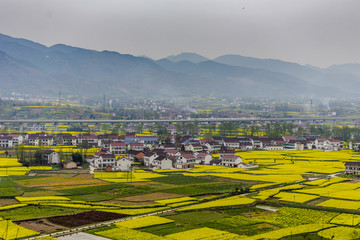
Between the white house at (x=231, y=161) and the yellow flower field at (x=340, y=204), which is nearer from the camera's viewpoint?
the yellow flower field at (x=340, y=204)

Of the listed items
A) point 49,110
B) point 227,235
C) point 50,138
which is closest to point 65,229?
point 227,235

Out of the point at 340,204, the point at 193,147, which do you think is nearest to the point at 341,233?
the point at 340,204

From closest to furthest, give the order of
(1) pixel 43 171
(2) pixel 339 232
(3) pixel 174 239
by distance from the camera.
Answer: (3) pixel 174 239 → (2) pixel 339 232 → (1) pixel 43 171

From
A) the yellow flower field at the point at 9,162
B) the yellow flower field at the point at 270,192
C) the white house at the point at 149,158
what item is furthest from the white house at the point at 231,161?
the yellow flower field at the point at 9,162

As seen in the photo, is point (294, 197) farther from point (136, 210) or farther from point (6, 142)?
point (6, 142)

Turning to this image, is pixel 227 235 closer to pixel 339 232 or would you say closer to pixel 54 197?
pixel 339 232

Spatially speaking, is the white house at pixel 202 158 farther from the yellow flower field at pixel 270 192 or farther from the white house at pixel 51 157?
the yellow flower field at pixel 270 192

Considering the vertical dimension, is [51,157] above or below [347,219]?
above

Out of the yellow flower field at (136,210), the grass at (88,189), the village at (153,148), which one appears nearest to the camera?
the yellow flower field at (136,210)
